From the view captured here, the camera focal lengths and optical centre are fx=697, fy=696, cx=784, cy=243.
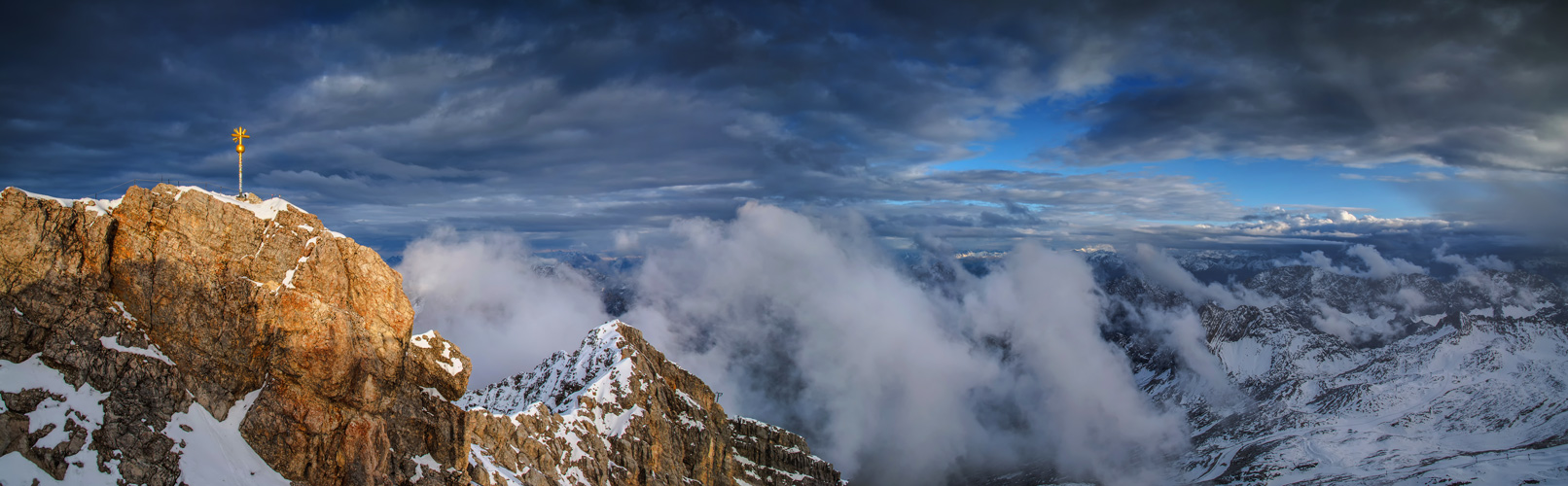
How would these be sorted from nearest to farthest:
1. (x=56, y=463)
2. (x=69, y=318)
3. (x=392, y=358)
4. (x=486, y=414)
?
(x=56, y=463) → (x=69, y=318) → (x=392, y=358) → (x=486, y=414)

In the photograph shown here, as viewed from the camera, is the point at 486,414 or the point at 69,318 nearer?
the point at 69,318

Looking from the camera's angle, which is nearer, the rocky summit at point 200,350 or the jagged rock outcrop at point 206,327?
the rocky summit at point 200,350

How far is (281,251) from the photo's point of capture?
273ft

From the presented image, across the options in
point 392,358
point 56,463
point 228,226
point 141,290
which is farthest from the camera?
point 392,358

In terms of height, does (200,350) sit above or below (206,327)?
below

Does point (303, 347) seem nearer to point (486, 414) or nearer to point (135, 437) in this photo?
point (135, 437)

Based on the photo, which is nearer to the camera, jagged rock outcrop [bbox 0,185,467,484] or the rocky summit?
the rocky summit

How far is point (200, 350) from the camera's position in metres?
77.1

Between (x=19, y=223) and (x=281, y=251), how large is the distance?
69.7ft

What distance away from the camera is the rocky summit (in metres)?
67.1

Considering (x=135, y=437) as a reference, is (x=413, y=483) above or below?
below

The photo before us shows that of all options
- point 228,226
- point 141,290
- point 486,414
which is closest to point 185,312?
point 141,290

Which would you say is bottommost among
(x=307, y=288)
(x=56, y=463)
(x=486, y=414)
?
(x=486, y=414)

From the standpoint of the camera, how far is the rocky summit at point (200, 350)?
67.1 metres
